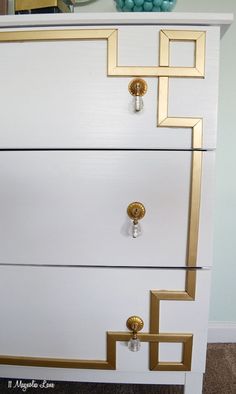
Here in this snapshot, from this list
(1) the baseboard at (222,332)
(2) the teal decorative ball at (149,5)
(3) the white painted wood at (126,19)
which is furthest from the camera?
(1) the baseboard at (222,332)

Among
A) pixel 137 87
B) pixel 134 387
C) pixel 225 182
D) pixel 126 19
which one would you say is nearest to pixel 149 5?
pixel 126 19

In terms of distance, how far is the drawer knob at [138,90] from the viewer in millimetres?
535

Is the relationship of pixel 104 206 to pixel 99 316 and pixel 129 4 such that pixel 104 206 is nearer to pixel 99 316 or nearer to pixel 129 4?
pixel 99 316

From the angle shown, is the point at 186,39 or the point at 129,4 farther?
the point at 129,4

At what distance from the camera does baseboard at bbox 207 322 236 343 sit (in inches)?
40.4

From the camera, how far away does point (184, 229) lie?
57cm

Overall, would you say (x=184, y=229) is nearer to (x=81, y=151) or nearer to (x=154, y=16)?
(x=81, y=151)

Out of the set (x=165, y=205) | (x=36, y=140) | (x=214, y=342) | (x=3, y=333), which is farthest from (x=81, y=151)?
(x=214, y=342)

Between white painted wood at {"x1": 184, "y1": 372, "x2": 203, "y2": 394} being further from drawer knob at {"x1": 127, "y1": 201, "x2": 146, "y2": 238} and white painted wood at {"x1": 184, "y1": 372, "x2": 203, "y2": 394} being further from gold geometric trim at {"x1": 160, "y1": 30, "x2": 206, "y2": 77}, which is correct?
gold geometric trim at {"x1": 160, "y1": 30, "x2": 206, "y2": 77}

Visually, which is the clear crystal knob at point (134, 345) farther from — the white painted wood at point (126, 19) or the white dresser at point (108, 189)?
the white painted wood at point (126, 19)

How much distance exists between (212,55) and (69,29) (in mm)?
309

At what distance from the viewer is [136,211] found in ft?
1.83

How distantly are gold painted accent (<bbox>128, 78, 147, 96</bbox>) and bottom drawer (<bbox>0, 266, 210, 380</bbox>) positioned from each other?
39 cm

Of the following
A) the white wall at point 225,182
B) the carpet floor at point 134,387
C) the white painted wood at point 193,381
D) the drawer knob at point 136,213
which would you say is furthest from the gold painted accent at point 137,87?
the carpet floor at point 134,387
